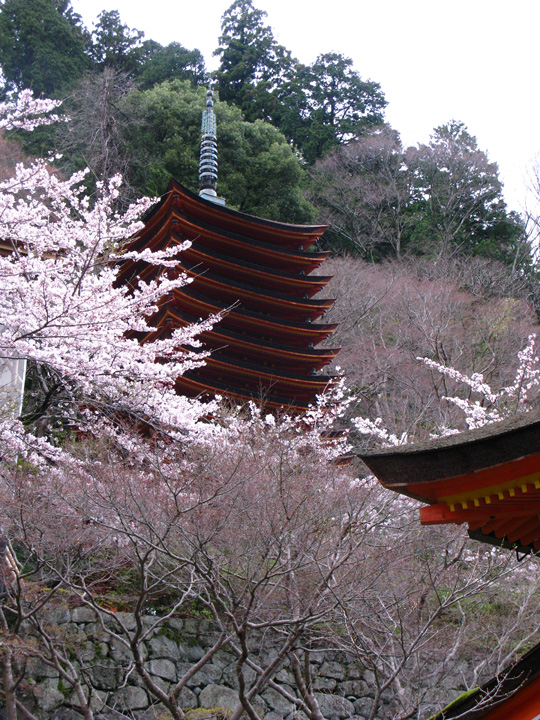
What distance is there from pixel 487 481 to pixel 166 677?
7.48m

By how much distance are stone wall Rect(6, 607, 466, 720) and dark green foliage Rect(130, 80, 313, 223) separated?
16.2 metres

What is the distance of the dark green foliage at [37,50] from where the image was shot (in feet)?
95.1

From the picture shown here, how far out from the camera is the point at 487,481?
2982 mm

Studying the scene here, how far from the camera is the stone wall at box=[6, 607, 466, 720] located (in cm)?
841

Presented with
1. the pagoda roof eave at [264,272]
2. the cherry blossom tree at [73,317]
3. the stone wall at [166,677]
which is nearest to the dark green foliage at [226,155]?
the pagoda roof eave at [264,272]

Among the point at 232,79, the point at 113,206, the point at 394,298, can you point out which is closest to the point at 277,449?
the point at 394,298

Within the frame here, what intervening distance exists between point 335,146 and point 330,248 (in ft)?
17.2

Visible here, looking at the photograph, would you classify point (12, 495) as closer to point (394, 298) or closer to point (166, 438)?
point (166, 438)

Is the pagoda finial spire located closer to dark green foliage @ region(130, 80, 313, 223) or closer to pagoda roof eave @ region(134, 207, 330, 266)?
pagoda roof eave @ region(134, 207, 330, 266)

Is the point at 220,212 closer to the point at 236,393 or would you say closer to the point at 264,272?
the point at 264,272

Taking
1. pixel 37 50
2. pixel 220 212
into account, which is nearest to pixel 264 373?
pixel 220 212

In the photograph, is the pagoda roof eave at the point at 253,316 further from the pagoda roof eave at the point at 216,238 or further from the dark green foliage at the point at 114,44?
the dark green foliage at the point at 114,44

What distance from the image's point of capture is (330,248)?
88.4 feet

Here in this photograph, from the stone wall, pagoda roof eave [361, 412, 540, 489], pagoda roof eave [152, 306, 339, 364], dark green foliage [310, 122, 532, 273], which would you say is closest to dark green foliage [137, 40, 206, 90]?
dark green foliage [310, 122, 532, 273]
